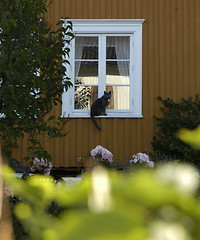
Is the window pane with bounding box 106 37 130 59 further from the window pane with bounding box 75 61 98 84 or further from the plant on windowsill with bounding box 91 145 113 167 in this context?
the plant on windowsill with bounding box 91 145 113 167

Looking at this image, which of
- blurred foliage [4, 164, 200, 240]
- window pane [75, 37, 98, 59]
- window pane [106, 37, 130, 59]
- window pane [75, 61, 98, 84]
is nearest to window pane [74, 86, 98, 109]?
window pane [75, 61, 98, 84]

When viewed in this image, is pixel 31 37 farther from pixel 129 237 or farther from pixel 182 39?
pixel 182 39

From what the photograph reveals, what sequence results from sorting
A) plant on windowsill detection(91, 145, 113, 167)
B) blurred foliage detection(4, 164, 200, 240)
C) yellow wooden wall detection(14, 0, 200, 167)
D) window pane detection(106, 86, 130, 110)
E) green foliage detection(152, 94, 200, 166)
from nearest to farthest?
blurred foliage detection(4, 164, 200, 240) → plant on windowsill detection(91, 145, 113, 167) → green foliage detection(152, 94, 200, 166) → yellow wooden wall detection(14, 0, 200, 167) → window pane detection(106, 86, 130, 110)

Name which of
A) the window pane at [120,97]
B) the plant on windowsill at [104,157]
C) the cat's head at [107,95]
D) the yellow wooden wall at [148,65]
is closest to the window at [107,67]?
the window pane at [120,97]

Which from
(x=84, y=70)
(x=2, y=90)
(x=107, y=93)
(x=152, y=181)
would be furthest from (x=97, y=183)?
(x=84, y=70)

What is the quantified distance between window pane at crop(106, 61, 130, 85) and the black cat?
1.49 feet

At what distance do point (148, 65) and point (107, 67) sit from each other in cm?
79

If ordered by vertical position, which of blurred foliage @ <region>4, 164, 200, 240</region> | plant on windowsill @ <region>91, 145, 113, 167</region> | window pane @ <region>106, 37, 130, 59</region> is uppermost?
window pane @ <region>106, 37, 130, 59</region>

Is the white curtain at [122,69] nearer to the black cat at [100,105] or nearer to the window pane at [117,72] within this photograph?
the window pane at [117,72]

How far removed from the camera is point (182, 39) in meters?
7.03

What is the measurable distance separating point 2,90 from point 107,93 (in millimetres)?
3770

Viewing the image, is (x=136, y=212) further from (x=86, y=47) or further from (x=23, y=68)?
(x=86, y=47)

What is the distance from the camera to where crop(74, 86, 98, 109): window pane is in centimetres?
713

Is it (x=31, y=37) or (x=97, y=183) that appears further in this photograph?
(x=31, y=37)
